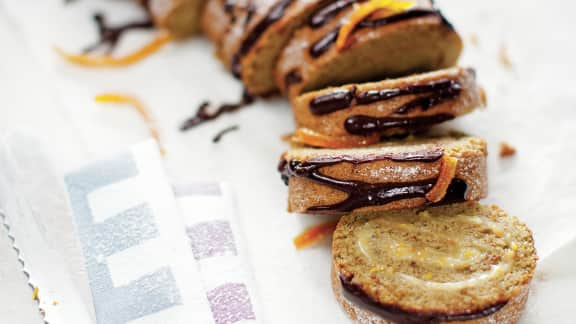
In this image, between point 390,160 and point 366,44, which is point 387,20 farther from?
point 390,160

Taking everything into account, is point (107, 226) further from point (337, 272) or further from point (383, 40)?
point (383, 40)

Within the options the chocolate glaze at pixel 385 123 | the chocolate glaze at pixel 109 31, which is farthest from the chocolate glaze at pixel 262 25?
the chocolate glaze at pixel 109 31

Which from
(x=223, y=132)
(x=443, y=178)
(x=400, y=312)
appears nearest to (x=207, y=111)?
(x=223, y=132)

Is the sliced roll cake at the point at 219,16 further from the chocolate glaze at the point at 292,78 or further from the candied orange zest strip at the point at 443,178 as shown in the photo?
the candied orange zest strip at the point at 443,178

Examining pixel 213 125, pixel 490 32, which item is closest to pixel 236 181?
pixel 213 125

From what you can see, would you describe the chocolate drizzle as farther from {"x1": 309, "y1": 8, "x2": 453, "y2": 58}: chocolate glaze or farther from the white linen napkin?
the white linen napkin

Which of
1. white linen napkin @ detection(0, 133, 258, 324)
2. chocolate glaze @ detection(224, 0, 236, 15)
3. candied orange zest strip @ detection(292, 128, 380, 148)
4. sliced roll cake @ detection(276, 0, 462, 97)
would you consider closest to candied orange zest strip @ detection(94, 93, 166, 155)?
white linen napkin @ detection(0, 133, 258, 324)
